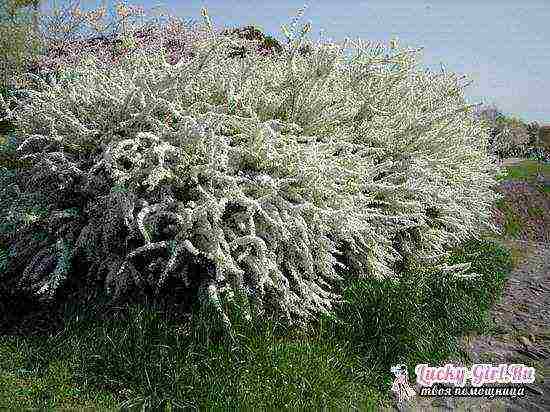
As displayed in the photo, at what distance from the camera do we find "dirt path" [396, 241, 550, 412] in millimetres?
3822

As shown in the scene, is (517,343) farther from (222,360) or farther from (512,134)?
(512,134)

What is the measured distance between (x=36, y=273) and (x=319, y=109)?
8.82ft

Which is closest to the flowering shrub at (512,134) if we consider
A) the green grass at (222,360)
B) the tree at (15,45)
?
the tree at (15,45)

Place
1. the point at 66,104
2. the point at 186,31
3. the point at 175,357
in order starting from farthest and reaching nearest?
the point at 186,31 < the point at 66,104 < the point at 175,357

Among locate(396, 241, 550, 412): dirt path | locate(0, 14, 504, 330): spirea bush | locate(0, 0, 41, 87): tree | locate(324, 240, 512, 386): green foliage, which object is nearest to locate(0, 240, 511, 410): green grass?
locate(324, 240, 512, 386): green foliage

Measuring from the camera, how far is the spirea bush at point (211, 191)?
3.83m

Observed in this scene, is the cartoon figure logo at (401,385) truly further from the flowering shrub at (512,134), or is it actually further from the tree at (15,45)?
the flowering shrub at (512,134)

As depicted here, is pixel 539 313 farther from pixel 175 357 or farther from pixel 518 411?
pixel 175 357

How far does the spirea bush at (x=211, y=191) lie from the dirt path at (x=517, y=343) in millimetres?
794

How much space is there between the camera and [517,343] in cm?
490

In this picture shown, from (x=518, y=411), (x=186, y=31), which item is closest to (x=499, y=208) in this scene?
(x=186, y=31)

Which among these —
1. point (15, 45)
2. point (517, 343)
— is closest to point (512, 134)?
point (15, 45)

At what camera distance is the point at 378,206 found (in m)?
5.06

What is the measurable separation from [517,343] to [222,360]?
2.84 m
